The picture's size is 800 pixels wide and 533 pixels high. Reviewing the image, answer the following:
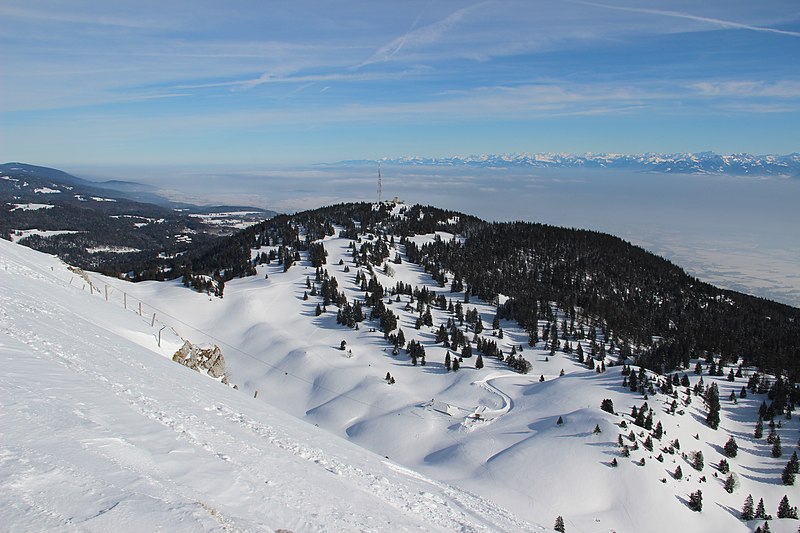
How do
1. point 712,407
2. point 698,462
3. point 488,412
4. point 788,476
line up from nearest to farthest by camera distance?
point 788,476
point 698,462
point 712,407
point 488,412

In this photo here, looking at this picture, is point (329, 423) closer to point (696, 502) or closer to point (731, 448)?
point (696, 502)

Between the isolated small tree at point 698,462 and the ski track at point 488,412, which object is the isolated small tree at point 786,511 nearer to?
the isolated small tree at point 698,462

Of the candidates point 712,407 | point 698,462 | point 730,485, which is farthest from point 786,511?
point 712,407

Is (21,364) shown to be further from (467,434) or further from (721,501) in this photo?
(721,501)

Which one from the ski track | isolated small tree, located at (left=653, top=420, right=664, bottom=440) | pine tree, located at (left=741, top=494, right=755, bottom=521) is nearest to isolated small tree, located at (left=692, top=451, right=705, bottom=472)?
isolated small tree, located at (left=653, top=420, right=664, bottom=440)

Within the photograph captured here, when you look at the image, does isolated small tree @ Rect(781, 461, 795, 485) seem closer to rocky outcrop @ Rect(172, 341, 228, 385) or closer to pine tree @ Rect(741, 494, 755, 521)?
pine tree @ Rect(741, 494, 755, 521)

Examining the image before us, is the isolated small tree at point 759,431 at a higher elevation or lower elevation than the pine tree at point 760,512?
higher

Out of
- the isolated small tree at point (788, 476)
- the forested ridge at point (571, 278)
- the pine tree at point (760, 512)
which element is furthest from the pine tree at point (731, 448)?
the forested ridge at point (571, 278)
